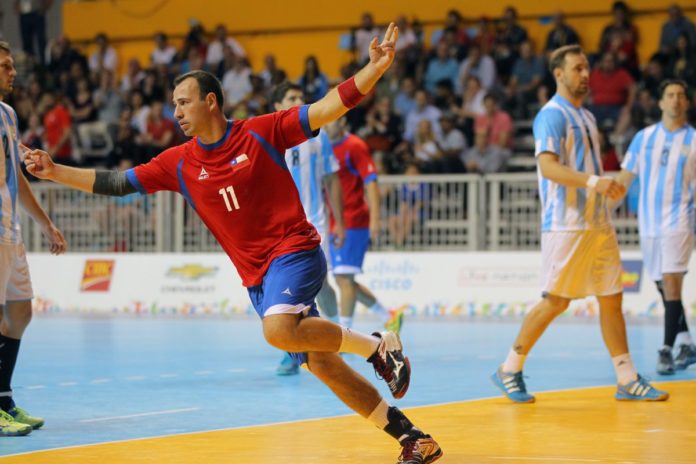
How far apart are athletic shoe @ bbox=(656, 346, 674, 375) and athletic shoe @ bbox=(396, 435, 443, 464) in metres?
4.67

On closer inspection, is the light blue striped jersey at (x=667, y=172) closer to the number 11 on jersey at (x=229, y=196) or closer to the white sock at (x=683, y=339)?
the white sock at (x=683, y=339)

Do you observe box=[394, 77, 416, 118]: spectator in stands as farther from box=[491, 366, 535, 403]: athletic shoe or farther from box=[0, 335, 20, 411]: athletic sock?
box=[0, 335, 20, 411]: athletic sock

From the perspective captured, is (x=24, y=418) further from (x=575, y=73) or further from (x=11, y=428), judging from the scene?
(x=575, y=73)

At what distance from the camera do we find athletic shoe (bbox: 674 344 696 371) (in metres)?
10.4

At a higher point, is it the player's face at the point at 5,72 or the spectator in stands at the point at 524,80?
the spectator in stands at the point at 524,80

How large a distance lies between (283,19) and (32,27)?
217 inches

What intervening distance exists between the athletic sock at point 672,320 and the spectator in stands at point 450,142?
8214mm

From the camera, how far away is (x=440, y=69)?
21828 mm

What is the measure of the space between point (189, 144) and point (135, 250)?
42.2ft

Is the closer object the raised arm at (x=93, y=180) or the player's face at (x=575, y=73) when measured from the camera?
the raised arm at (x=93, y=180)

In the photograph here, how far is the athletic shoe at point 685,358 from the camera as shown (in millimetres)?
10391

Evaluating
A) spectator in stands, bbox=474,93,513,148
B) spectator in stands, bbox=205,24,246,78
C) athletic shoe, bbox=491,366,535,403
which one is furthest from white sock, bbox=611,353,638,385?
spectator in stands, bbox=205,24,246,78

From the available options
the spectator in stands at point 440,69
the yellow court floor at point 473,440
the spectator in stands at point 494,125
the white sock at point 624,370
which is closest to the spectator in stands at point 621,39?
the spectator in stands at point 494,125

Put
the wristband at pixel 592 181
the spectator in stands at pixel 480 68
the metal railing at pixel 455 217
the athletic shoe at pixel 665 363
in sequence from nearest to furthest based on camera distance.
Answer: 1. the wristband at pixel 592 181
2. the athletic shoe at pixel 665 363
3. the metal railing at pixel 455 217
4. the spectator in stands at pixel 480 68
